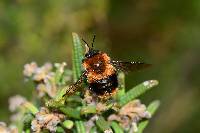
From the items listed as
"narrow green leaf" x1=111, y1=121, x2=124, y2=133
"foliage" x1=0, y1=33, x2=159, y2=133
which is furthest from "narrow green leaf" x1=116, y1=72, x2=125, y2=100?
"narrow green leaf" x1=111, y1=121, x2=124, y2=133

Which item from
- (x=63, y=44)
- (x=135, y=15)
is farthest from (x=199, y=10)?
(x=63, y=44)

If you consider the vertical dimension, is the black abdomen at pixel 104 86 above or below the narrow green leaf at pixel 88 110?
above

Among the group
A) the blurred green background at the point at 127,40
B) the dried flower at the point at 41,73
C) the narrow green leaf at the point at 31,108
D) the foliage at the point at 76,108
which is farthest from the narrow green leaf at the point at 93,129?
the blurred green background at the point at 127,40

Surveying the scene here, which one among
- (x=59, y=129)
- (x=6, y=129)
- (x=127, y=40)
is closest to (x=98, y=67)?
(x=59, y=129)

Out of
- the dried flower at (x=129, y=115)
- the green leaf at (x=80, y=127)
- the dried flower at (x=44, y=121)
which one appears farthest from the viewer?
the dried flower at (x=129, y=115)

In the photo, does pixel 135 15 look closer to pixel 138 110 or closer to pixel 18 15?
pixel 18 15

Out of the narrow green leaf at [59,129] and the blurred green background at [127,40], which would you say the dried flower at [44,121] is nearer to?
the narrow green leaf at [59,129]

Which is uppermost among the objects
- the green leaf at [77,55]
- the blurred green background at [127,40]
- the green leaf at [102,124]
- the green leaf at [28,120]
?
the blurred green background at [127,40]

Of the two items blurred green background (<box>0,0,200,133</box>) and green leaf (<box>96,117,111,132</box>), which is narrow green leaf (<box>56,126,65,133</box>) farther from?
blurred green background (<box>0,0,200,133</box>)
